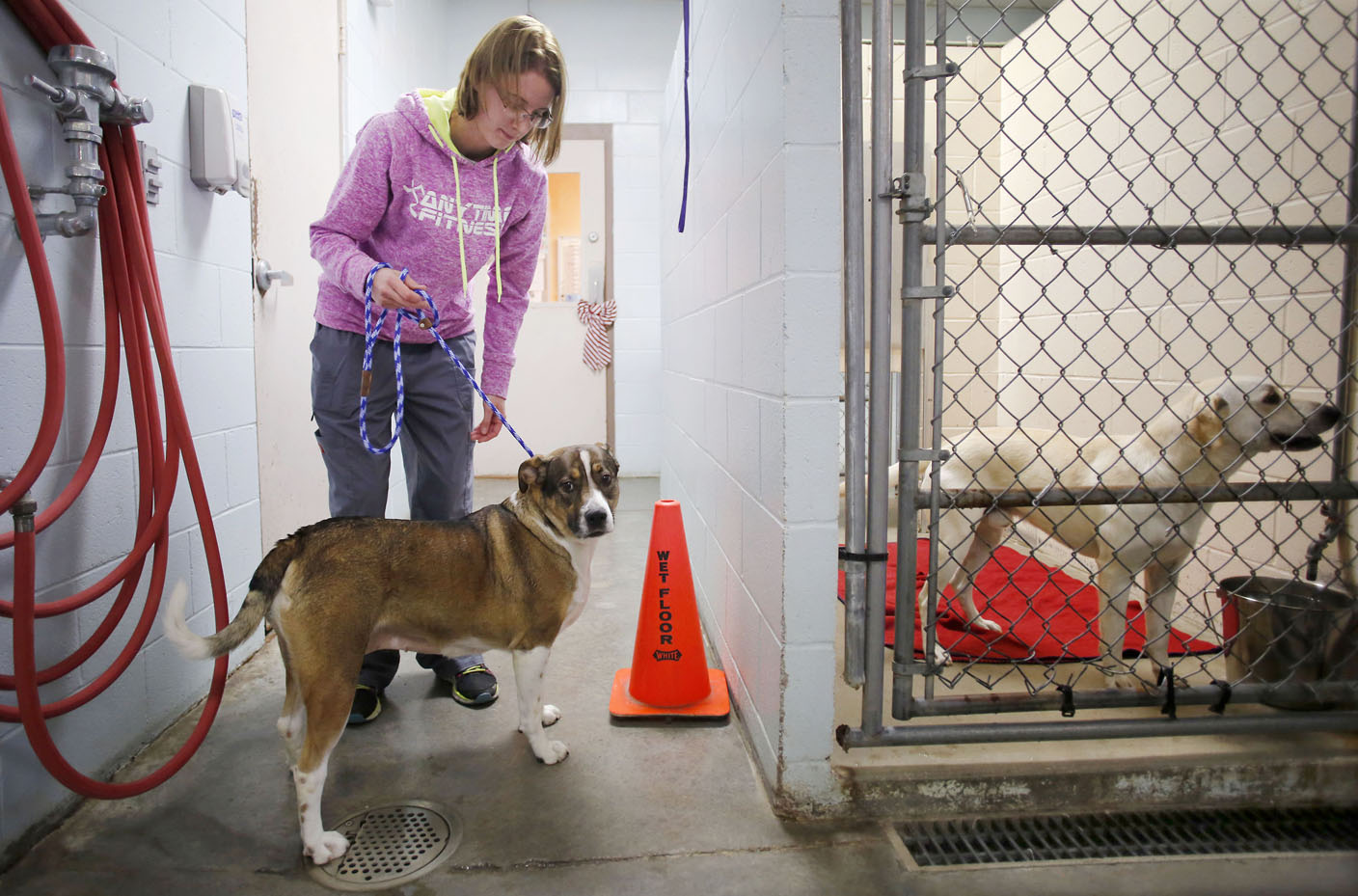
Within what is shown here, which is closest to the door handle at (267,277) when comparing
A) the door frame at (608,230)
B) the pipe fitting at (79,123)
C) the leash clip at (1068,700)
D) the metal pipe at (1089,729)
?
the pipe fitting at (79,123)

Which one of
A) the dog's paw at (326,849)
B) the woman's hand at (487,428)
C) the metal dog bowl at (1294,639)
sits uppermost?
the woman's hand at (487,428)

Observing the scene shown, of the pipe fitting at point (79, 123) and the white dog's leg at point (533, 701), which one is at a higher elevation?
the pipe fitting at point (79, 123)

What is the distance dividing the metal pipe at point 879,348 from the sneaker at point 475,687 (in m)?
1.11

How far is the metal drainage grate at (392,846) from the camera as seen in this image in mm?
1567

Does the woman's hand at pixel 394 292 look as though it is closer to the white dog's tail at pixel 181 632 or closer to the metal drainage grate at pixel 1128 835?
the white dog's tail at pixel 181 632

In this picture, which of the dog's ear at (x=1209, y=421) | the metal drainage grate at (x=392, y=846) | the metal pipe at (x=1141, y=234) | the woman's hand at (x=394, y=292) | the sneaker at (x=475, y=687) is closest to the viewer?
the metal drainage grate at (x=392, y=846)

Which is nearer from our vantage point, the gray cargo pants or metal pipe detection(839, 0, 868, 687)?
metal pipe detection(839, 0, 868, 687)

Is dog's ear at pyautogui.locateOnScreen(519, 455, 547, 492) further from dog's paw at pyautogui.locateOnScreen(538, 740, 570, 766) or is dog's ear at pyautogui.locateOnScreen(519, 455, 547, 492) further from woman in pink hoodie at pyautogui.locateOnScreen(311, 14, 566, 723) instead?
dog's paw at pyautogui.locateOnScreen(538, 740, 570, 766)

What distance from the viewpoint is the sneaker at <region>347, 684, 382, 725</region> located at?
2.21 meters

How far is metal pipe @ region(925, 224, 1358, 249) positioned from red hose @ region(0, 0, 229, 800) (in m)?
1.68

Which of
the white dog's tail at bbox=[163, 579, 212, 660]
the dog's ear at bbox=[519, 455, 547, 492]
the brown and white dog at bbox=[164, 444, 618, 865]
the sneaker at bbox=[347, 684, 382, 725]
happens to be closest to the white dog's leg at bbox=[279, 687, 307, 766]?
the brown and white dog at bbox=[164, 444, 618, 865]

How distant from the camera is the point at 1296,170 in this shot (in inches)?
92.8

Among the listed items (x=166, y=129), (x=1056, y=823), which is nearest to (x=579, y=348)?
(x=166, y=129)

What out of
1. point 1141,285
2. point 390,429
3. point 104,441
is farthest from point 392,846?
point 1141,285
